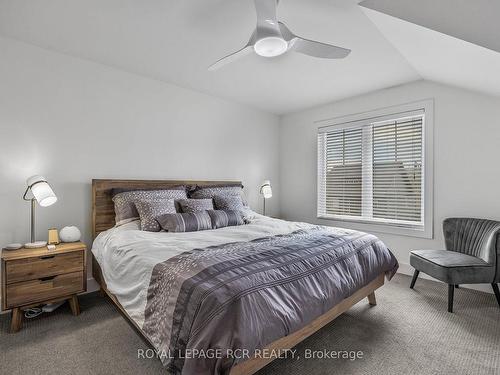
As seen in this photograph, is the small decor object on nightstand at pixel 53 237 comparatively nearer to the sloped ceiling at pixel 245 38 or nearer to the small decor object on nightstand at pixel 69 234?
the small decor object on nightstand at pixel 69 234

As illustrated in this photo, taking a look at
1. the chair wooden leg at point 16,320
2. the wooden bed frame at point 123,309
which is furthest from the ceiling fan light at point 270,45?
the chair wooden leg at point 16,320

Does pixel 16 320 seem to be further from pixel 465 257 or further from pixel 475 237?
pixel 475 237

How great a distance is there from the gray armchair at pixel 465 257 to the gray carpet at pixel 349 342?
12.4 inches

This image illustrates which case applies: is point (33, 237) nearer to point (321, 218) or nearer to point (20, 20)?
point (20, 20)

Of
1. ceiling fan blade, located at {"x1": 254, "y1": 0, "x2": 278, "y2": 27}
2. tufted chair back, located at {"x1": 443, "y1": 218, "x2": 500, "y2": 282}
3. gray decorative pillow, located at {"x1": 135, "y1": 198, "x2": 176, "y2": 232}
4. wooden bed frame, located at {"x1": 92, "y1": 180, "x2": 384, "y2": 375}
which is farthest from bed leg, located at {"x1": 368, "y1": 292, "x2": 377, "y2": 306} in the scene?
ceiling fan blade, located at {"x1": 254, "y1": 0, "x2": 278, "y2": 27}

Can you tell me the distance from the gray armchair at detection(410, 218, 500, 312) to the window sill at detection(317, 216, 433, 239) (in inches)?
12.1

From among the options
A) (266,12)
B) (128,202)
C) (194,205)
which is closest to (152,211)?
(128,202)

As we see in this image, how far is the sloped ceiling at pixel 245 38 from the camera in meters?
1.96

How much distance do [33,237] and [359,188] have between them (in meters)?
3.99

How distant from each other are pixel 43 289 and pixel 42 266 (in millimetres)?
192

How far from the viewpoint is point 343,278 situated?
194 centimetres

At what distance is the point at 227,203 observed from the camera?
3379mm

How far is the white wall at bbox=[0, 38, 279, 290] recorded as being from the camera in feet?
8.16

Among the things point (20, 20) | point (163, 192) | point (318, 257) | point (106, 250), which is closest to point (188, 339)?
point (318, 257)
